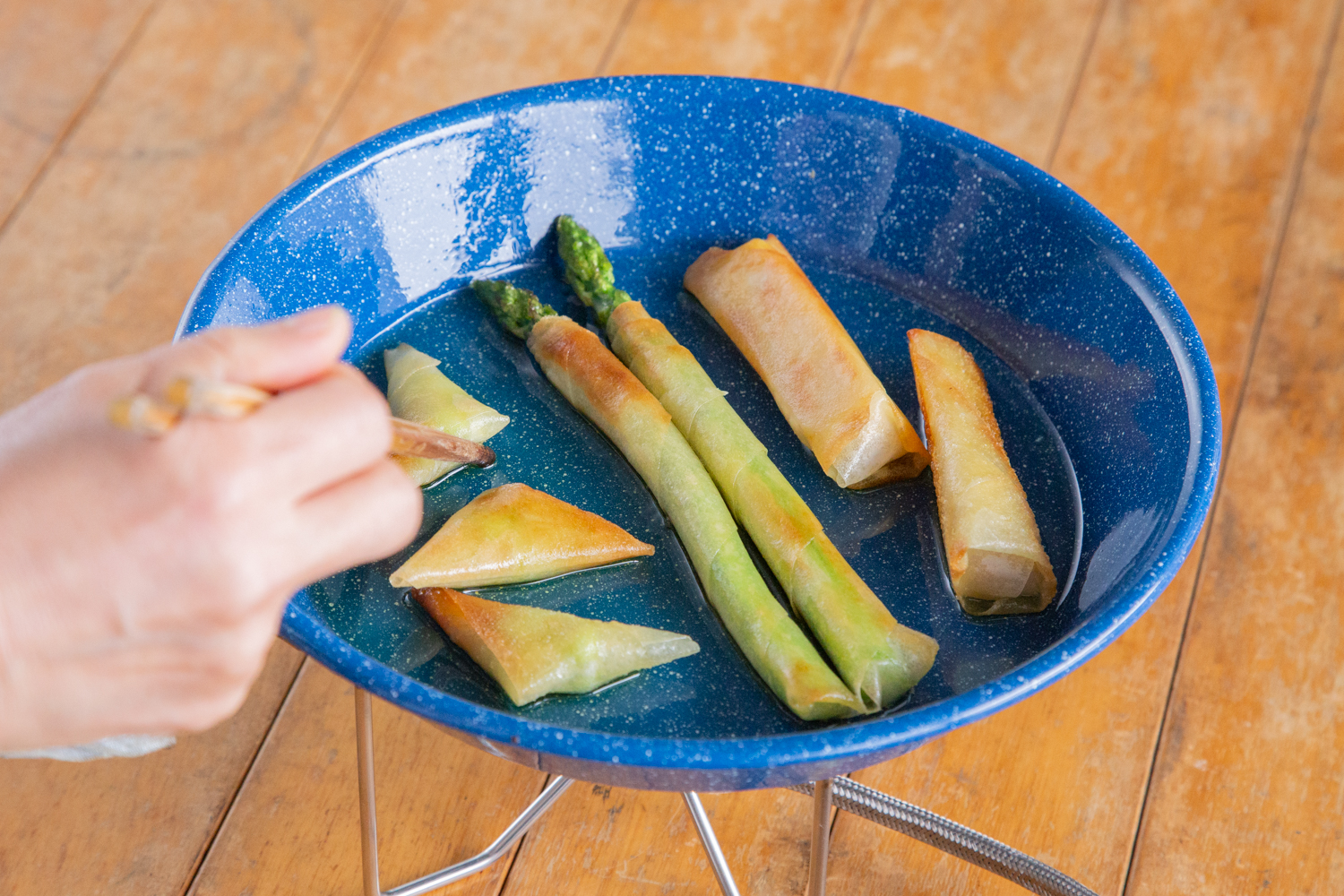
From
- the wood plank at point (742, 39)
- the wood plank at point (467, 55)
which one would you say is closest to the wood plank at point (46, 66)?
the wood plank at point (467, 55)

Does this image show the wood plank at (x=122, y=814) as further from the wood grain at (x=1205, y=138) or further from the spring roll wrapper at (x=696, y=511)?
the wood grain at (x=1205, y=138)

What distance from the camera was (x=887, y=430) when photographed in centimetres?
130

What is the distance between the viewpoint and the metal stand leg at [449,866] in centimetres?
141

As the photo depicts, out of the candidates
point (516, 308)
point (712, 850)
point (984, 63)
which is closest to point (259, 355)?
point (516, 308)

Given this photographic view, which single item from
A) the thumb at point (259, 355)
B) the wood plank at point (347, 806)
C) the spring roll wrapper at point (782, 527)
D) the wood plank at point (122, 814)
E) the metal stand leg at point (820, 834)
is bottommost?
the wood plank at point (347, 806)

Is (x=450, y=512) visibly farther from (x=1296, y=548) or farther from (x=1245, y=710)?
(x=1296, y=548)

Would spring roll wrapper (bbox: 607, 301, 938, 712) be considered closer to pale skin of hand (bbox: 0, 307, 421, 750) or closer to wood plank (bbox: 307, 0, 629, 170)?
pale skin of hand (bbox: 0, 307, 421, 750)

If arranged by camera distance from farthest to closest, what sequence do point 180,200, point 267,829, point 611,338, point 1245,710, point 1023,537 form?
point 180,200, point 1245,710, point 267,829, point 611,338, point 1023,537

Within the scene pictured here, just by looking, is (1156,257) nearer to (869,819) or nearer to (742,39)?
(742,39)

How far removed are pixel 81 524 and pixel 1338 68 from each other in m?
2.82

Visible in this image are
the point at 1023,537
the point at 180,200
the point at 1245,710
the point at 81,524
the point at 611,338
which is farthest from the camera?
the point at 180,200

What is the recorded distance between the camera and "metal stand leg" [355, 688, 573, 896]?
55.5 inches

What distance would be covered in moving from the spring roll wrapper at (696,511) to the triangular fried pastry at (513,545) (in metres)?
0.07

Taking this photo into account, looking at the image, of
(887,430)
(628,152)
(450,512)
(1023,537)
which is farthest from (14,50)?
(1023,537)
